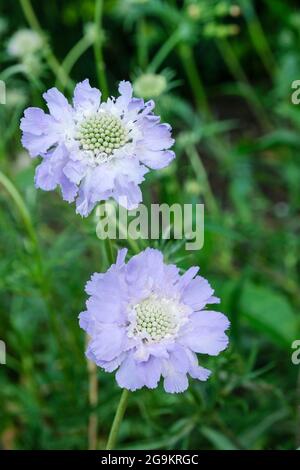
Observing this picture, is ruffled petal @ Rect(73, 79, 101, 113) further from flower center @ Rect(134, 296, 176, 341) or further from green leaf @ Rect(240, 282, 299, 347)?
green leaf @ Rect(240, 282, 299, 347)

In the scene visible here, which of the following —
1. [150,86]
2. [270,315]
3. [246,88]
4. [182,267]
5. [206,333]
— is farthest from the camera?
[246,88]

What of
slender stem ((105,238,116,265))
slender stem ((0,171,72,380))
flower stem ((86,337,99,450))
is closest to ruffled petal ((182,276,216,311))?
slender stem ((105,238,116,265))

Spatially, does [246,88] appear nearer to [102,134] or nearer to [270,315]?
[270,315]

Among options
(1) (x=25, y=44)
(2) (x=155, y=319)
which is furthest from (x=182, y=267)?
(1) (x=25, y=44)

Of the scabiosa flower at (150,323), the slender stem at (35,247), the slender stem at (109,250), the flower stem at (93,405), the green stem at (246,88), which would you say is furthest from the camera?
the green stem at (246,88)

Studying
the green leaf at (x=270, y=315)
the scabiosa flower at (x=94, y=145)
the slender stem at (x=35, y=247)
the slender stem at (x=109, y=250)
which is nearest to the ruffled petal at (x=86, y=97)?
the scabiosa flower at (x=94, y=145)

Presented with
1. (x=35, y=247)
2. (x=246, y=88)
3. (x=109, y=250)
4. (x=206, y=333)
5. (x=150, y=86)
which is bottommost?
(x=206, y=333)

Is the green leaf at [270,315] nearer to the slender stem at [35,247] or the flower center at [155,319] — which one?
the slender stem at [35,247]
